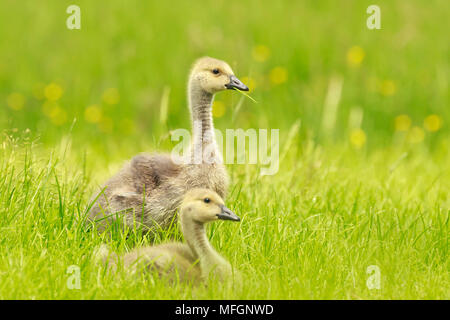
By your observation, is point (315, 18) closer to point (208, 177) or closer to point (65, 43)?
point (65, 43)

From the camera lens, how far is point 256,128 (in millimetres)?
8633

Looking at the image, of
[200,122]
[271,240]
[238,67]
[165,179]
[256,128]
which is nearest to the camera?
[271,240]

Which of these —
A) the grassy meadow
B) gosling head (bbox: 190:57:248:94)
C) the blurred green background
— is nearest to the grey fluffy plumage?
gosling head (bbox: 190:57:248:94)

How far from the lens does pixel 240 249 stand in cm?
477

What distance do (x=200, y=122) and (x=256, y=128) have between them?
11.5ft

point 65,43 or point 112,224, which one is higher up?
point 65,43

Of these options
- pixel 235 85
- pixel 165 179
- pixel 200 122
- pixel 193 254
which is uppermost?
pixel 235 85

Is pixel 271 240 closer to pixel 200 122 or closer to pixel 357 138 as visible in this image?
pixel 200 122

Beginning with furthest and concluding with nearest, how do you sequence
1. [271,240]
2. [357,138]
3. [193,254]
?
[357,138] → [271,240] → [193,254]

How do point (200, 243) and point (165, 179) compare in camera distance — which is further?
point (165, 179)

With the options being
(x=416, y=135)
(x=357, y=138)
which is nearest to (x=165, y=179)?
(x=357, y=138)

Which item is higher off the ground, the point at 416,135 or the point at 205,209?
the point at 416,135

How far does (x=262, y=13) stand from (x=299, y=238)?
705cm

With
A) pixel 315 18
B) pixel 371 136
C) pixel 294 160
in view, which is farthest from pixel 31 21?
pixel 294 160
